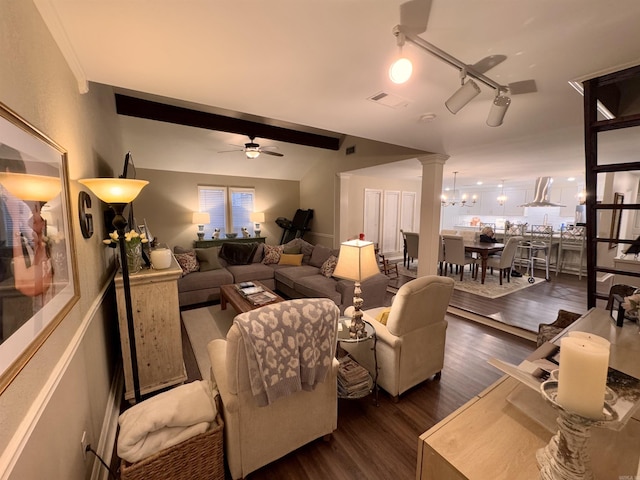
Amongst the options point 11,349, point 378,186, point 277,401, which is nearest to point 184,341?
point 277,401

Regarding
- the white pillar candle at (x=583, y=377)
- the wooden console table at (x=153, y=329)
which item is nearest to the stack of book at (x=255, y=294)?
the wooden console table at (x=153, y=329)

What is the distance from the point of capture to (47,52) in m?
1.17

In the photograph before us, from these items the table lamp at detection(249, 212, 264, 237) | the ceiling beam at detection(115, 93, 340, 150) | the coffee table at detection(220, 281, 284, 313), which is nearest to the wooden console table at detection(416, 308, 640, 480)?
the coffee table at detection(220, 281, 284, 313)

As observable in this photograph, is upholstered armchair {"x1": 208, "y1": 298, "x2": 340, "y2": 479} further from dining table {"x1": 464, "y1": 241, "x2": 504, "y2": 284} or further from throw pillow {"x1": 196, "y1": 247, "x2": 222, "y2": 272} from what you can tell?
dining table {"x1": 464, "y1": 241, "x2": 504, "y2": 284}

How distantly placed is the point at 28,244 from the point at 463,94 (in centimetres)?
199

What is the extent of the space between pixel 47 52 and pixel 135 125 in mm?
3887

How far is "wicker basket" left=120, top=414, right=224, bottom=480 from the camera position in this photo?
1.26 m

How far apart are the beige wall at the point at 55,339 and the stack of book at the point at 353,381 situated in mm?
1486

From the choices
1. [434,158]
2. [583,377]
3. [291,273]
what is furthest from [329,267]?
[583,377]

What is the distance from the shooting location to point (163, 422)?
1.33 metres

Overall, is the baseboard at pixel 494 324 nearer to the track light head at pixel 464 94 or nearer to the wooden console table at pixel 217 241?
the track light head at pixel 464 94

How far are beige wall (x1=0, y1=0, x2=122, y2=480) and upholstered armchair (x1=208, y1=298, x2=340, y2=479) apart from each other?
0.64 meters

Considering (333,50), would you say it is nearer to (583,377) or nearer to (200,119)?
(583,377)

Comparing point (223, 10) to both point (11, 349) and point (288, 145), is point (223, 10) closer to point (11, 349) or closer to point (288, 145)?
point (11, 349)
